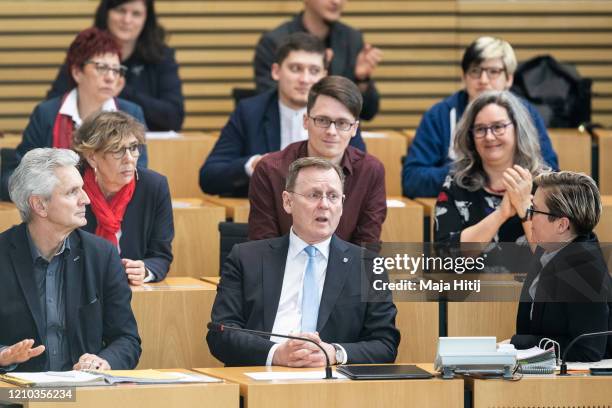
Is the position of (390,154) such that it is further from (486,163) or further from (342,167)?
(342,167)

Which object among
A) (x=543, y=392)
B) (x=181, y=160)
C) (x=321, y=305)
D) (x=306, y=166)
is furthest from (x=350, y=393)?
(x=181, y=160)

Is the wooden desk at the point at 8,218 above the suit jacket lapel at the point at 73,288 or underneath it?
above

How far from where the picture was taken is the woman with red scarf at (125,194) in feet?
16.3

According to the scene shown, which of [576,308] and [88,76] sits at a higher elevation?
[88,76]

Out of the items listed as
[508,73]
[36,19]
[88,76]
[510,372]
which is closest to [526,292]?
[510,372]

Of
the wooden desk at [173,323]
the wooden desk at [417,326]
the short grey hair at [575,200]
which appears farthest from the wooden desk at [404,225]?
the short grey hair at [575,200]

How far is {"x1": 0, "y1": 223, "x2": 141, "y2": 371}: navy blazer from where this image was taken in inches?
168

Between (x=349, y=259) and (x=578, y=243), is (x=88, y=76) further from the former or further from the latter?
(x=578, y=243)

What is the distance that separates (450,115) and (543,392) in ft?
8.03

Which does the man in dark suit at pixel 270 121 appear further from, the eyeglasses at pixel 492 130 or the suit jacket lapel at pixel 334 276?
the suit jacket lapel at pixel 334 276

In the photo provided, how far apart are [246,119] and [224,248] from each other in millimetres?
925

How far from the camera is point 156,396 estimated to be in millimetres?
3658

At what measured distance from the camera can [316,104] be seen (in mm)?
5121

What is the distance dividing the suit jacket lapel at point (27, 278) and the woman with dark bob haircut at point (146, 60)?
2.39 meters
